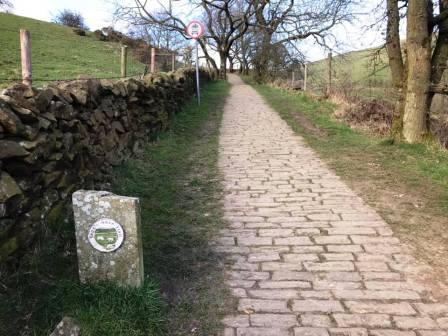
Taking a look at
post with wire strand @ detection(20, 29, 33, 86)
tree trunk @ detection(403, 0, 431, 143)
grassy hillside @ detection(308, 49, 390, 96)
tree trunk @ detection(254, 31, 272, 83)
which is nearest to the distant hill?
grassy hillside @ detection(308, 49, 390, 96)

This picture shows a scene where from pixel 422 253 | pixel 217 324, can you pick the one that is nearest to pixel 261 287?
pixel 217 324

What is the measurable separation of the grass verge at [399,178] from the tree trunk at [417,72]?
1.66 feet

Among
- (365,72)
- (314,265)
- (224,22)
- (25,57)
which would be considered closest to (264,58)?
Result: (224,22)

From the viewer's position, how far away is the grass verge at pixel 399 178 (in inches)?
185

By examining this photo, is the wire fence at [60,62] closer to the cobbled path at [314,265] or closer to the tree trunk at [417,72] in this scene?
the cobbled path at [314,265]

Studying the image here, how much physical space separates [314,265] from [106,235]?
6.14 ft

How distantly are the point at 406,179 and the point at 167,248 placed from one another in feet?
13.4

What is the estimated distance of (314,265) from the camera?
161 inches

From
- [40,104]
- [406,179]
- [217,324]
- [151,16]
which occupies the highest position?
[151,16]

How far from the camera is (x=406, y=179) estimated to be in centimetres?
684

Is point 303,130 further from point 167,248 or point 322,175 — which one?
point 167,248

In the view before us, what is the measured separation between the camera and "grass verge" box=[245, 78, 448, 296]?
470cm

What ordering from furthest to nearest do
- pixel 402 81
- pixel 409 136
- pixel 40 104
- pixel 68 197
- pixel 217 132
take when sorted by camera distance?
pixel 217 132
pixel 402 81
pixel 409 136
pixel 68 197
pixel 40 104

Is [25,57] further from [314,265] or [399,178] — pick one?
[399,178]
